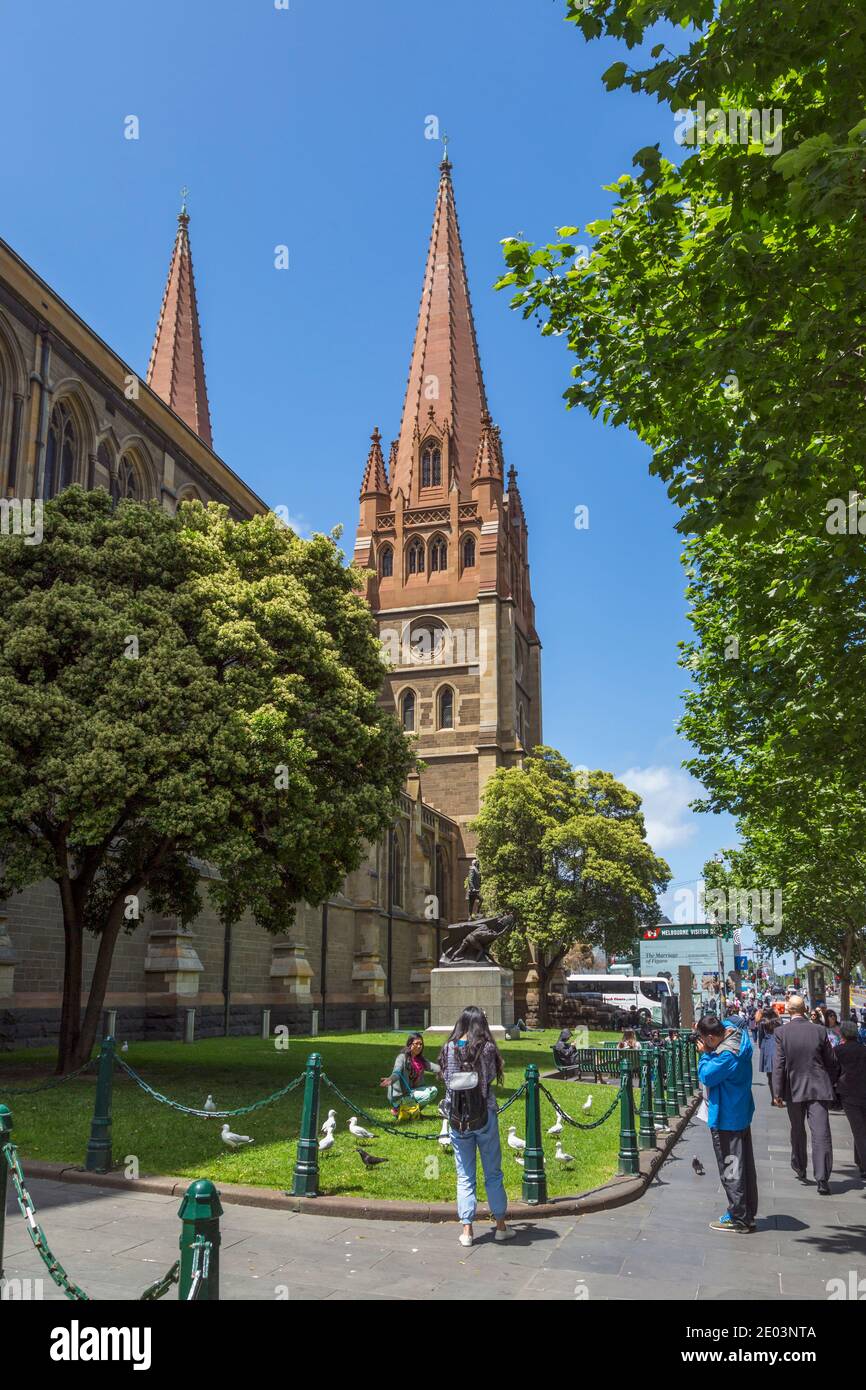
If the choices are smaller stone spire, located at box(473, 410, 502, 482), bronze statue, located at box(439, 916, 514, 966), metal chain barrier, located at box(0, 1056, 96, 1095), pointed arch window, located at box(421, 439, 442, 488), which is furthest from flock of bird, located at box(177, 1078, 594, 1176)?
pointed arch window, located at box(421, 439, 442, 488)

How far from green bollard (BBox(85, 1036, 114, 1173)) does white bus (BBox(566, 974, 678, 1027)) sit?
152ft

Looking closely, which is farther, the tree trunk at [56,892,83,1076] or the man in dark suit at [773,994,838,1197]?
the tree trunk at [56,892,83,1076]

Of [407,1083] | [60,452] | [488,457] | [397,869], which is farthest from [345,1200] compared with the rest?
[488,457]

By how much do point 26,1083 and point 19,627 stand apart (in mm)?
6852

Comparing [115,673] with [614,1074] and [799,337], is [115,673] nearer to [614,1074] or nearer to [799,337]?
[799,337]

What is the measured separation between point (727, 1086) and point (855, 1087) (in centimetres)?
385

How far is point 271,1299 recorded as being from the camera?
20.8 ft

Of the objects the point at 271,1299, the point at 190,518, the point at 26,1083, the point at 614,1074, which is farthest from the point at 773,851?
the point at 271,1299

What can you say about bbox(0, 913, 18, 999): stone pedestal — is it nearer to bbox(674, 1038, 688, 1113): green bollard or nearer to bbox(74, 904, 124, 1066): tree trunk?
bbox(74, 904, 124, 1066): tree trunk

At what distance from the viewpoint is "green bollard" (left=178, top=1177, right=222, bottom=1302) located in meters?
4.21

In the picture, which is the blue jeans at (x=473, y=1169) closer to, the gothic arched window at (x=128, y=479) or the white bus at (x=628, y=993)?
the gothic arched window at (x=128, y=479)

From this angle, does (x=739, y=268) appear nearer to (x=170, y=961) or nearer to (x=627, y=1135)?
(x=627, y=1135)

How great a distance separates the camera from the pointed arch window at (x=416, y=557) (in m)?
70.2

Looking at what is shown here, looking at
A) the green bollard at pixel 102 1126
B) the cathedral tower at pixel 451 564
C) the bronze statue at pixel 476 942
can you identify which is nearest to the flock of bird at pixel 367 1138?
the green bollard at pixel 102 1126
